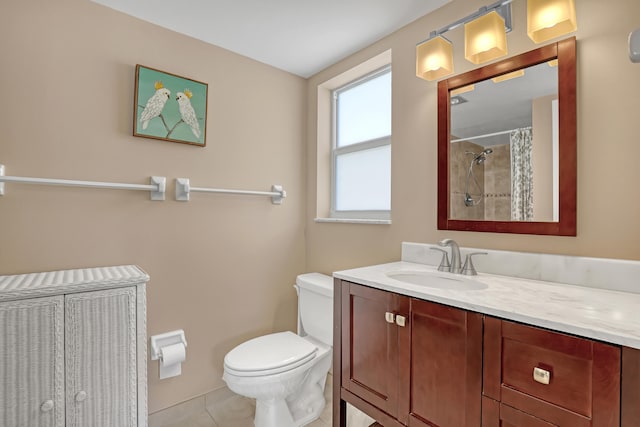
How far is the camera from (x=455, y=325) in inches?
41.1

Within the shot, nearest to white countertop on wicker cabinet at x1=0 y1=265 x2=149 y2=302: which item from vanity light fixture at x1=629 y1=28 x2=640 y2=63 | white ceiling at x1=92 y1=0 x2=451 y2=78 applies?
white ceiling at x1=92 y1=0 x2=451 y2=78

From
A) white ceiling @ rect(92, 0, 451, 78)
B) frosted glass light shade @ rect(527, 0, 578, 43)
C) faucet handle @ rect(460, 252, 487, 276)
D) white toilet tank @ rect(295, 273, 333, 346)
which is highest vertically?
white ceiling @ rect(92, 0, 451, 78)

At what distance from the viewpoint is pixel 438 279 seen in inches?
59.3

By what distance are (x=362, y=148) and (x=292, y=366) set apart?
144cm

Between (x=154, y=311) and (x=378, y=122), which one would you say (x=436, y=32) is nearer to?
(x=378, y=122)

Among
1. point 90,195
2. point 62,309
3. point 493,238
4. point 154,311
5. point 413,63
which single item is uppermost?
point 413,63

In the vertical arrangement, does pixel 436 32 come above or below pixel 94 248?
above

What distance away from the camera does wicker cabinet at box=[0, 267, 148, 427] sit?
121 cm

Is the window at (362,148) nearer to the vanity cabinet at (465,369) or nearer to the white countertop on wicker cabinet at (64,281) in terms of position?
the vanity cabinet at (465,369)

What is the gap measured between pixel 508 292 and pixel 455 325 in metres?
0.26

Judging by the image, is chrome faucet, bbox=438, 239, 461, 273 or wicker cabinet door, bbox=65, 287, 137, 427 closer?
wicker cabinet door, bbox=65, 287, 137, 427

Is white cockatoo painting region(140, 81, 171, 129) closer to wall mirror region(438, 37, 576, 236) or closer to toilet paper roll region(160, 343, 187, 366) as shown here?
toilet paper roll region(160, 343, 187, 366)

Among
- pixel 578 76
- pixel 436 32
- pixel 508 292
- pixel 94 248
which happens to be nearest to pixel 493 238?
pixel 508 292

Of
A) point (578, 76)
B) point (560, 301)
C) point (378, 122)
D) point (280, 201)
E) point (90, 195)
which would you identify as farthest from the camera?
point (280, 201)
